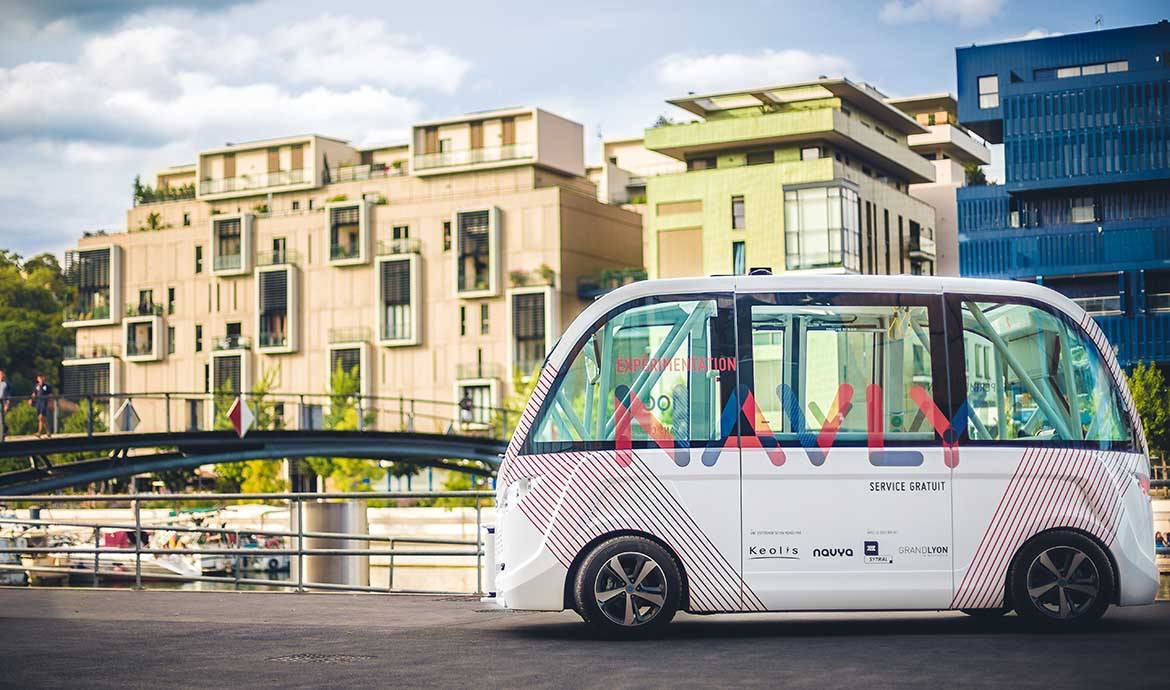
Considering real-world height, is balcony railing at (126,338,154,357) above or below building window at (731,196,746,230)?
below

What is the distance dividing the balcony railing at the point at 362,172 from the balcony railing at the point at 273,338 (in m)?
A: 11.8

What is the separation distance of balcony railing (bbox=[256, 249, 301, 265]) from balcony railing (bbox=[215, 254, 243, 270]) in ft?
3.98

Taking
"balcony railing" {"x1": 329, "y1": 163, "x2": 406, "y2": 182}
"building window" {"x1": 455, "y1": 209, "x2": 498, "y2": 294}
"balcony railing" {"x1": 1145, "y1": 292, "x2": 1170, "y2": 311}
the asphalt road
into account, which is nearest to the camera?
the asphalt road

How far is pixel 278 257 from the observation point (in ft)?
331

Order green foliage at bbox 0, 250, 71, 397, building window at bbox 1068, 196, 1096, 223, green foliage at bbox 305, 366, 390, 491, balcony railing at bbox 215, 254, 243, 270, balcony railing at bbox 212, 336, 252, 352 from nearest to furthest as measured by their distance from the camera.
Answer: building window at bbox 1068, 196, 1096, 223 → green foliage at bbox 305, 366, 390, 491 → balcony railing at bbox 212, 336, 252, 352 → balcony railing at bbox 215, 254, 243, 270 → green foliage at bbox 0, 250, 71, 397

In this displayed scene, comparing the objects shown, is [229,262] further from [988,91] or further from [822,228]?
[988,91]

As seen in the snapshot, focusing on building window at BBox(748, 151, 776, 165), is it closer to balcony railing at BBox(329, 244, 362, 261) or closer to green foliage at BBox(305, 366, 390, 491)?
green foliage at BBox(305, 366, 390, 491)

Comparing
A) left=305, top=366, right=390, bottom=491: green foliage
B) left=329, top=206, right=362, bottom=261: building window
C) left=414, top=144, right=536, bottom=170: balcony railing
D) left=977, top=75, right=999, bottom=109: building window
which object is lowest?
left=305, top=366, right=390, bottom=491: green foliage

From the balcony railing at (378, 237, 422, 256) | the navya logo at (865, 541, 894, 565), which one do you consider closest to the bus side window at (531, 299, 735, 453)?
the navya logo at (865, 541, 894, 565)

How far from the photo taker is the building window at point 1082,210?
248ft

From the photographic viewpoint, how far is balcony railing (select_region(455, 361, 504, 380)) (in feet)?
302

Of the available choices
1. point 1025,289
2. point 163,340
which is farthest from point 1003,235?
point 1025,289

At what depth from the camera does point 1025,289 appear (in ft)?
42.1

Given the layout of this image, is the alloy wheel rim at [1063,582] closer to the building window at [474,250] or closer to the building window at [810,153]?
the building window at [810,153]
